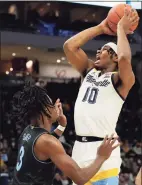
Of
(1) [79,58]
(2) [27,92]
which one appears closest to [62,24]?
(1) [79,58]

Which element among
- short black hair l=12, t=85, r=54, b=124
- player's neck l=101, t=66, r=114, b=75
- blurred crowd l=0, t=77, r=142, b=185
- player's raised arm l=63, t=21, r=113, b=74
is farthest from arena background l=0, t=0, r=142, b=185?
short black hair l=12, t=85, r=54, b=124

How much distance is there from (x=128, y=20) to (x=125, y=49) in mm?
292

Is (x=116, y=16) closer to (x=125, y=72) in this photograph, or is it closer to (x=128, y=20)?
(x=128, y=20)

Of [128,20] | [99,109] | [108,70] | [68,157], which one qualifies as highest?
[128,20]

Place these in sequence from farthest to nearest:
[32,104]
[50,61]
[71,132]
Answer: [50,61], [71,132], [32,104]

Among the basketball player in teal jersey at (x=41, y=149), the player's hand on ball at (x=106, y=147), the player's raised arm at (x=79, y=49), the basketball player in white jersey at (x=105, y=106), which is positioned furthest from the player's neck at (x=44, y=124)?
the player's raised arm at (x=79, y=49)

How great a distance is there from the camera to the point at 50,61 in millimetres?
20344

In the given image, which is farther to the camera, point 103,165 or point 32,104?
point 103,165

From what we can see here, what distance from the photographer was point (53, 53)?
1856cm

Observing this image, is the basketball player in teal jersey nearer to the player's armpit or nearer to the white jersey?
the white jersey

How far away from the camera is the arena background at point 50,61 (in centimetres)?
1520

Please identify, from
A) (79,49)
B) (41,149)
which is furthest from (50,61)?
(41,149)

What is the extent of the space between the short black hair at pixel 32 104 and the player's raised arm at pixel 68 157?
0.28 metres

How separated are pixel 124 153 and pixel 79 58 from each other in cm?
1097
